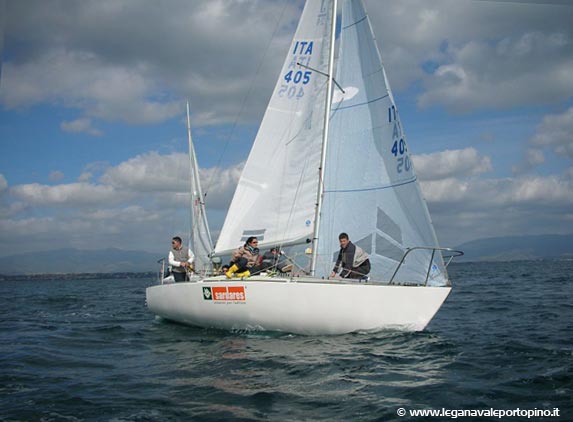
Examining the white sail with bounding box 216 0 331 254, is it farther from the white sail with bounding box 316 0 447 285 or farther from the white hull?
the white hull

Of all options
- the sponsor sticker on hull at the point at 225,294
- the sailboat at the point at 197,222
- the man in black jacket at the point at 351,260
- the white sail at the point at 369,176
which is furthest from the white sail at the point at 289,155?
the sailboat at the point at 197,222

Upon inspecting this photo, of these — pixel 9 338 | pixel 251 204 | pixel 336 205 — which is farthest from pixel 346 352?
pixel 9 338

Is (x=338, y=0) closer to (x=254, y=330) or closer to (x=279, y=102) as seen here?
(x=279, y=102)

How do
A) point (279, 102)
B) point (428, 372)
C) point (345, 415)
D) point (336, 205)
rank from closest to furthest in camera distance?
point (345, 415), point (428, 372), point (336, 205), point (279, 102)

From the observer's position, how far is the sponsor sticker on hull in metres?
9.55

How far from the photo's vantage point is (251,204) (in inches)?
443

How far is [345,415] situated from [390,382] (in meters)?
1.38

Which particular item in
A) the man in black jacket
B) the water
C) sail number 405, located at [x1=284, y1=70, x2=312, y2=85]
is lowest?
the water

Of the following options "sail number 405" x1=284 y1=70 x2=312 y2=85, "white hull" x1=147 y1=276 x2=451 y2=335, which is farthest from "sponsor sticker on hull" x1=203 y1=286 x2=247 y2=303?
"sail number 405" x1=284 y1=70 x2=312 y2=85

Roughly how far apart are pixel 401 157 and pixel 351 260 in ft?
7.46

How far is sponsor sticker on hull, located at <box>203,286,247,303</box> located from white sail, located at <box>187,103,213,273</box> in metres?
6.02

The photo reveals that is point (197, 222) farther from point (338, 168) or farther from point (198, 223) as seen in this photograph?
point (338, 168)

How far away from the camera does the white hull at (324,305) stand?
28.9 feet

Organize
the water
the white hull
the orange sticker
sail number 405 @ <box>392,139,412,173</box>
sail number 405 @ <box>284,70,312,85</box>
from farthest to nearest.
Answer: sail number 405 @ <box>284,70,312,85</box>
sail number 405 @ <box>392,139,412,173</box>
the orange sticker
the white hull
the water
